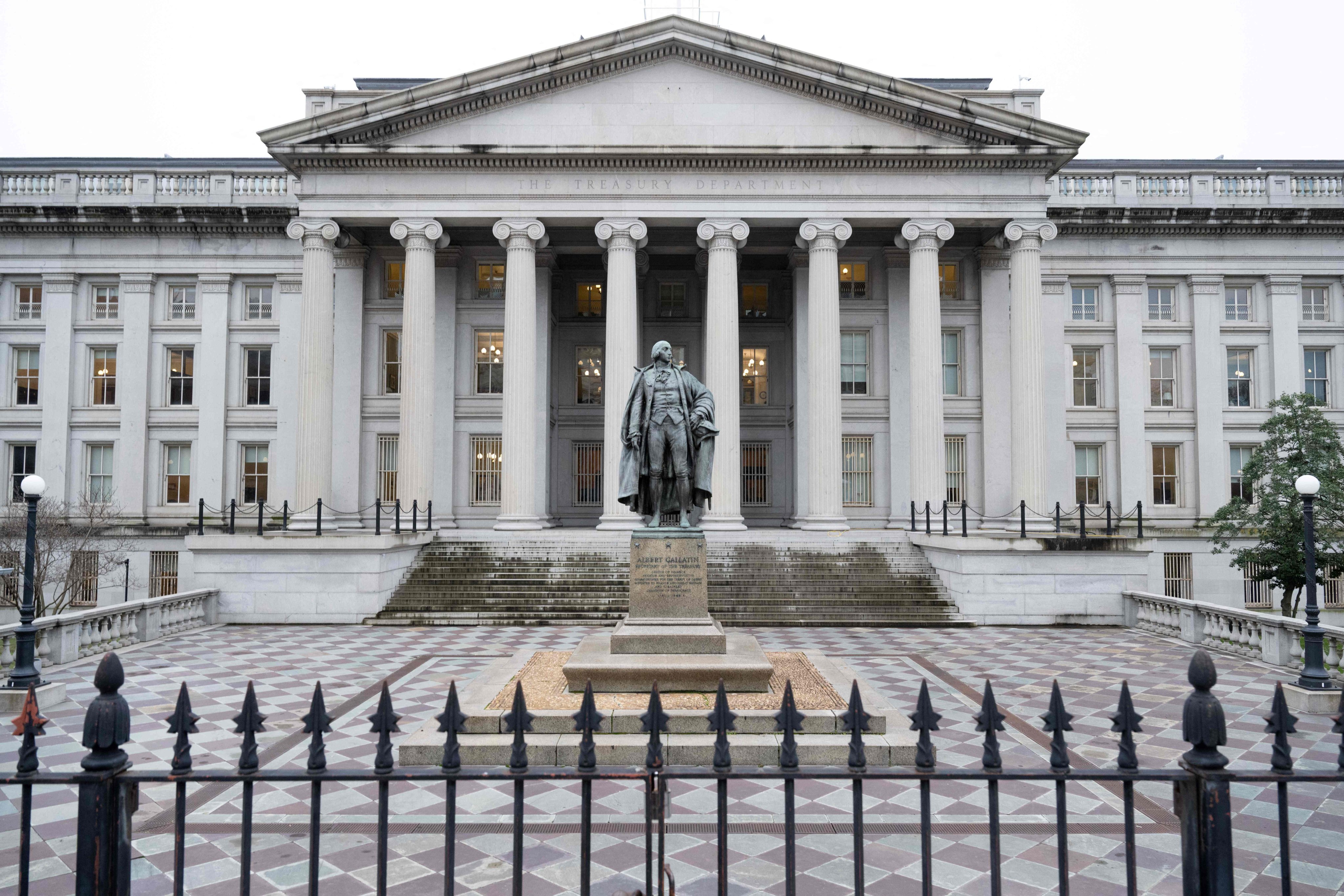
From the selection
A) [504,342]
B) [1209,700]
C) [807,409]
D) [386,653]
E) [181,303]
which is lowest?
[386,653]

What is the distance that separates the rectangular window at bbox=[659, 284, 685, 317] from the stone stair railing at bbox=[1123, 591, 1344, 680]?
1960 centimetres

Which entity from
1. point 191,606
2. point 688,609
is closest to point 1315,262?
point 688,609

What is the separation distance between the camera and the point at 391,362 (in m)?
30.3

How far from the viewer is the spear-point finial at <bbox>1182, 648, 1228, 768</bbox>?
125 inches

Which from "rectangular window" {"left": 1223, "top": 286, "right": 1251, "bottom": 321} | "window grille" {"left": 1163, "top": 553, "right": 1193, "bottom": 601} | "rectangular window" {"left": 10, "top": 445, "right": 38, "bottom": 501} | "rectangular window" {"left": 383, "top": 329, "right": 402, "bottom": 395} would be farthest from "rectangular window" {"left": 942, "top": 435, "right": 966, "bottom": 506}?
"rectangular window" {"left": 10, "top": 445, "right": 38, "bottom": 501}

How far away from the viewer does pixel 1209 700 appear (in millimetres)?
3242

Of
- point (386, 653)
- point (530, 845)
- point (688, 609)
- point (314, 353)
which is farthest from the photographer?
point (314, 353)

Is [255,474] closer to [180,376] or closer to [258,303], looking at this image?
[180,376]

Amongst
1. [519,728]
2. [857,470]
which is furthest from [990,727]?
[857,470]

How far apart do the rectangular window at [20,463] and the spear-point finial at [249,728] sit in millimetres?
36049

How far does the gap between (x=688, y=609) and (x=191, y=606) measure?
46.0ft

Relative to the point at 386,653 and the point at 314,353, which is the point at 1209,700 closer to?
the point at 386,653

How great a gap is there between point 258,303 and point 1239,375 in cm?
3831

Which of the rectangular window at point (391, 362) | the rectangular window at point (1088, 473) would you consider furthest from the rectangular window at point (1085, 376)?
the rectangular window at point (391, 362)
